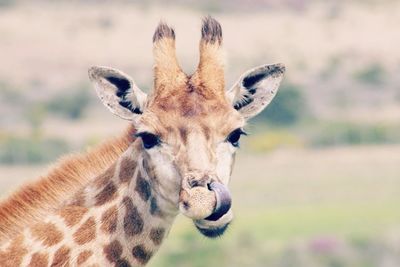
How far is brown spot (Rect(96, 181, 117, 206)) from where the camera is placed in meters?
13.4

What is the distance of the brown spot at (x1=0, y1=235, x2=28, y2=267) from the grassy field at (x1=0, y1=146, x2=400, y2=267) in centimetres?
3853

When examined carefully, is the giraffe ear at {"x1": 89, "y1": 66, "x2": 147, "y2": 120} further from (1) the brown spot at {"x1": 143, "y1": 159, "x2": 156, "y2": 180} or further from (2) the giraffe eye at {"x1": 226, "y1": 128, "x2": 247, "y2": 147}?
(2) the giraffe eye at {"x1": 226, "y1": 128, "x2": 247, "y2": 147}

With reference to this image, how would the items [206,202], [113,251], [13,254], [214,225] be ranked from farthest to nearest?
1. [113,251]
2. [13,254]
3. [214,225]
4. [206,202]

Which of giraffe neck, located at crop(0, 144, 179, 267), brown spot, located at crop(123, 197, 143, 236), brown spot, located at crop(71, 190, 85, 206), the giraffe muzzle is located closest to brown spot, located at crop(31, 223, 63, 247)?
giraffe neck, located at crop(0, 144, 179, 267)

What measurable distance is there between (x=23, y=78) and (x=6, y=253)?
92.5 m

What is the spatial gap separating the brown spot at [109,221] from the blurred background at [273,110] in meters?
31.9

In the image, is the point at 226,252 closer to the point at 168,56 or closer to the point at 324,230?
the point at 324,230

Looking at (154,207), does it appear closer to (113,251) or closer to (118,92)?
(113,251)

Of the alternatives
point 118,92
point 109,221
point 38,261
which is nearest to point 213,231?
point 109,221

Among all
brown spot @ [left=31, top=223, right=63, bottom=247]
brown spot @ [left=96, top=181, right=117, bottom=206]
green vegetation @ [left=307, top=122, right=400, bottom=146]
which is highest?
brown spot @ [left=96, top=181, right=117, bottom=206]

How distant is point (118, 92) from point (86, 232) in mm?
1170

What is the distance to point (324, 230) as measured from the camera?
228 feet

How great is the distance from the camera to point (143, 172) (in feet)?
43.3

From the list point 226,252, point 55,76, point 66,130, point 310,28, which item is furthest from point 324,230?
point 310,28
